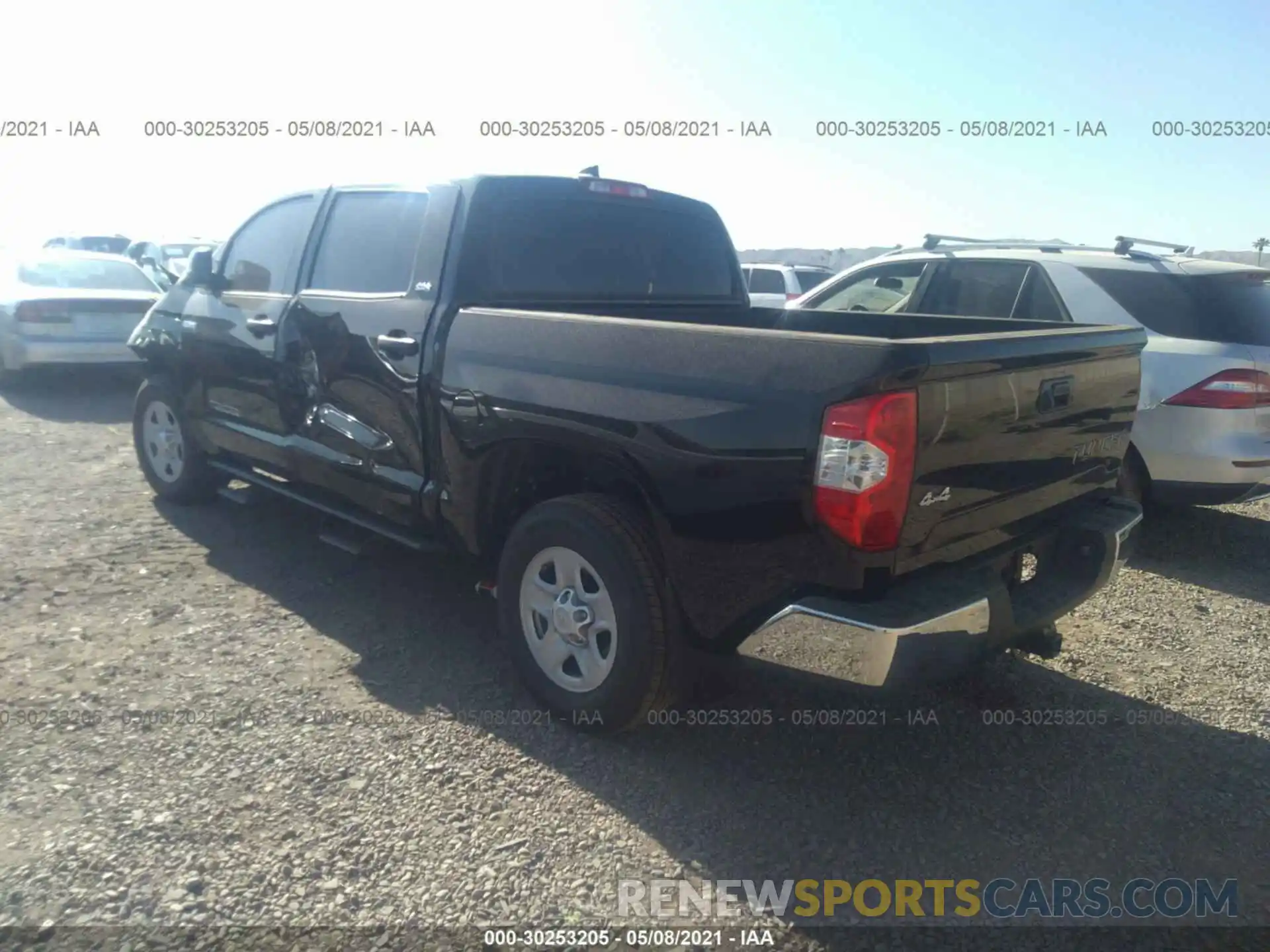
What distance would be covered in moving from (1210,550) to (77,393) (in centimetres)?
1046

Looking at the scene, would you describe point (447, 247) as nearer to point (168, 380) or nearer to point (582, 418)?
point (582, 418)

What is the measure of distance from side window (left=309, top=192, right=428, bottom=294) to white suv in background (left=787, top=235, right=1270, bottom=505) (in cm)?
212

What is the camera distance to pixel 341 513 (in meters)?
4.12

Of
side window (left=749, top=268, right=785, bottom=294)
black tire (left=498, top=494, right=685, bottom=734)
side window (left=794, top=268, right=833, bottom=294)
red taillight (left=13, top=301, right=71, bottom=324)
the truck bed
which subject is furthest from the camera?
side window (left=794, top=268, right=833, bottom=294)

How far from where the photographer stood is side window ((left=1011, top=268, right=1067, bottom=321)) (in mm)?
5309

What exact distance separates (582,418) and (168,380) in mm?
3575

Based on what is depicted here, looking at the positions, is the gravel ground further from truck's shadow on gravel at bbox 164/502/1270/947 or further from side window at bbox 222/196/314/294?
side window at bbox 222/196/314/294

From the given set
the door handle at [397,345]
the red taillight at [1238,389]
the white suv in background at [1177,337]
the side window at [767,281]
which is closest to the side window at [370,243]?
the door handle at [397,345]

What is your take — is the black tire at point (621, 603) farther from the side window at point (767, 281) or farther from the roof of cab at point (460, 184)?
the side window at point (767, 281)

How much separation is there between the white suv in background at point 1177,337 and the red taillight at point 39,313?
7786 mm

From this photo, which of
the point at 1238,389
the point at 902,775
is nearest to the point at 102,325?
the point at 902,775

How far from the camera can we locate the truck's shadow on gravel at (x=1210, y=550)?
188 inches

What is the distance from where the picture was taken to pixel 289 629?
397 centimetres

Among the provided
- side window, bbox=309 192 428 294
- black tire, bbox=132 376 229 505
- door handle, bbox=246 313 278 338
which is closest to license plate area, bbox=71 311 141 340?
black tire, bbox=132 376 229 505
